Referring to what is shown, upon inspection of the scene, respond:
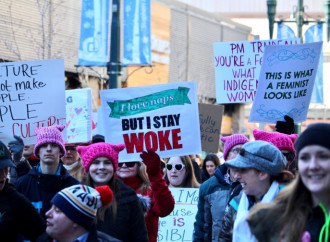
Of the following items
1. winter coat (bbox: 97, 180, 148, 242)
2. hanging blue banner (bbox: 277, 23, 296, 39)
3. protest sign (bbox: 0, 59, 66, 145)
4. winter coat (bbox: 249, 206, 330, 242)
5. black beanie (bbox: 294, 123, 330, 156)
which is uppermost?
hanging blue banner (bbox: 277, 23, 296, 39)

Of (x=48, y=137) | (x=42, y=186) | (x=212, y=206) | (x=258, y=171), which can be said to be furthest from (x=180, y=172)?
(x=258, y=171)

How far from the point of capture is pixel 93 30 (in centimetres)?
2030

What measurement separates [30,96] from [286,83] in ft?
8.79

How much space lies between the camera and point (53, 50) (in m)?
27.0

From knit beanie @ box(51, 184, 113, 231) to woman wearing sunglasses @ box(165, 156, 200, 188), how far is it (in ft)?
14.2

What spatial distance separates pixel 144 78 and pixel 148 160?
91.1 ft

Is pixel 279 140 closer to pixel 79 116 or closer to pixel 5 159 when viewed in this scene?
pixel 5 159

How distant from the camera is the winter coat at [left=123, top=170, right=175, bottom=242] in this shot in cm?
695

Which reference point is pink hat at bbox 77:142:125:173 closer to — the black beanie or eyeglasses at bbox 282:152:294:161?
eyeglasses at bbox 282:152:294:161

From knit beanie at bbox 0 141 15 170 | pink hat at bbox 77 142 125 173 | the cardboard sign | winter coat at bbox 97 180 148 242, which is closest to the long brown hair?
knit beanie at bbox 0 141 15 170

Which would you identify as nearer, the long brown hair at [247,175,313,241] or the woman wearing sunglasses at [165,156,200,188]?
the long brown hair at [247,175,313,241]

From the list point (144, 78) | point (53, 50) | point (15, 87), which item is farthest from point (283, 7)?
point (15, 87)

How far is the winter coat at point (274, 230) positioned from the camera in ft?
13.2

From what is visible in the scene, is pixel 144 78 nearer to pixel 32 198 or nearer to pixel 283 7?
pixel 283 7
